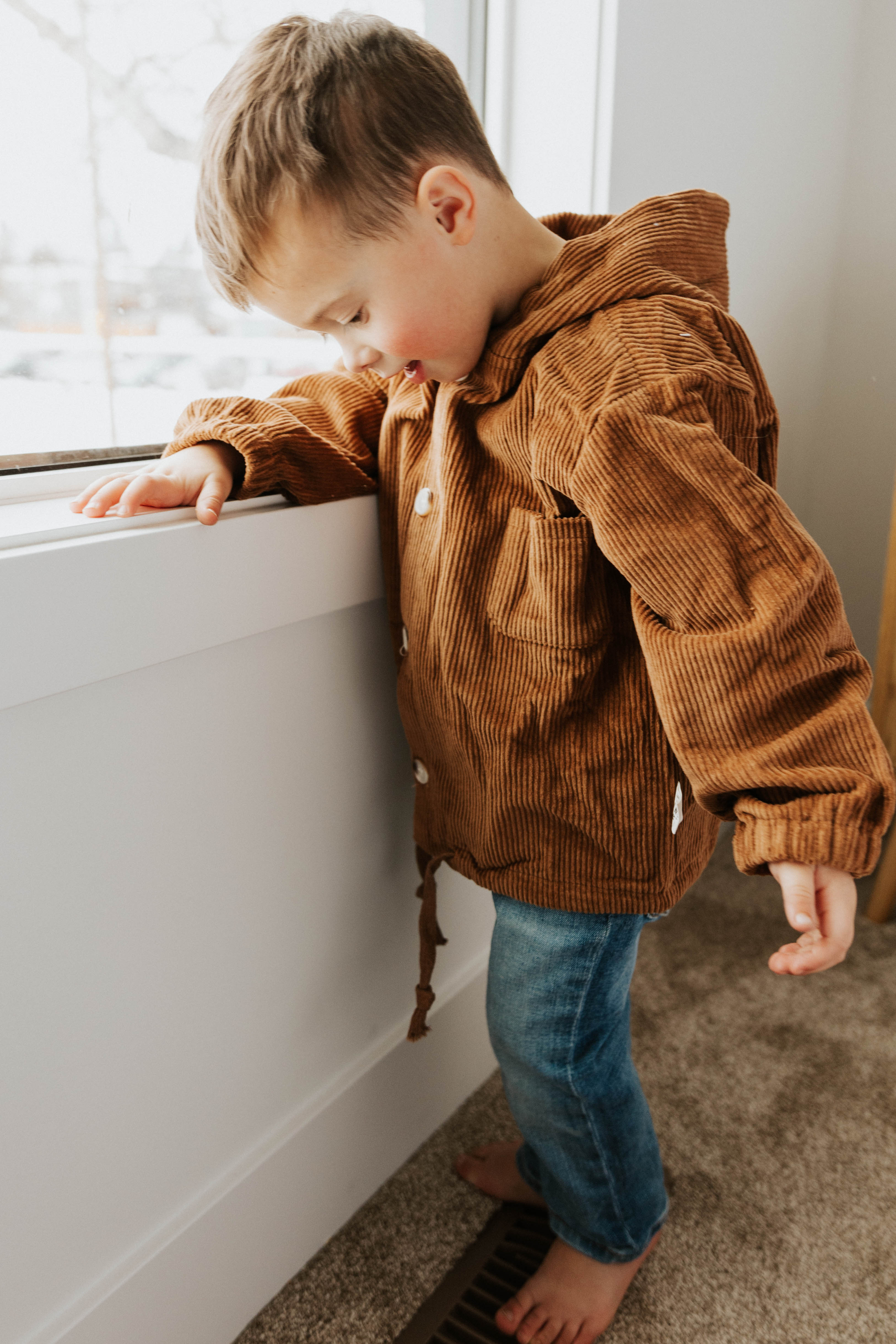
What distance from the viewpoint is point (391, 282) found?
626 mm

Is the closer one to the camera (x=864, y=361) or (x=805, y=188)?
(x=805, y=188)

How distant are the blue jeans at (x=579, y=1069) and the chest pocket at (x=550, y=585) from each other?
0.24 metres

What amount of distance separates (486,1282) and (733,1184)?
275mm

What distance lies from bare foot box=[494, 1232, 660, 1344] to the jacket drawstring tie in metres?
0.24

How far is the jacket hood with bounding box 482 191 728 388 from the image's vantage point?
0.65 m

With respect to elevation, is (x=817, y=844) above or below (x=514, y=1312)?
above

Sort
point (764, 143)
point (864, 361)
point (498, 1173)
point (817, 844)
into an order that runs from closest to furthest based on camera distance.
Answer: point (817, 844) < point (498, 1173) < point (764, 143) < point (864, 361)

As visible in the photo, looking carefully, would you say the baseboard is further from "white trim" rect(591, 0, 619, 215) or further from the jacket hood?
"white trim" rect(591, 0, 619, 215)

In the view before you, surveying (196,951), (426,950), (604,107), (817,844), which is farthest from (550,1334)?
(604,107)

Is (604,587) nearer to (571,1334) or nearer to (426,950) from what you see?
(426,950)

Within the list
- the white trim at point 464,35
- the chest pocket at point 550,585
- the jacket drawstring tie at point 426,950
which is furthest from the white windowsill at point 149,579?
the white trim at point 464,35

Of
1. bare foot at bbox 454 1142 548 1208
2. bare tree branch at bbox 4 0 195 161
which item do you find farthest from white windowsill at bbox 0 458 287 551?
bare foot at bbox 454 1142 548 1208

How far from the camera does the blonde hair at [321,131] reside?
23.1 inches

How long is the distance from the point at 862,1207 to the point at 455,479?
818mm
